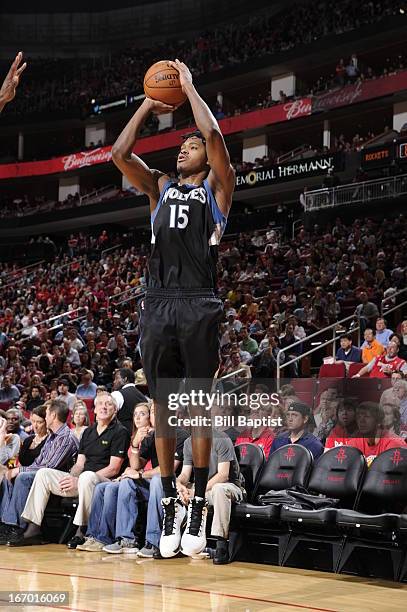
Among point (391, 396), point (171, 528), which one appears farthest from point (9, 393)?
point (171, 528)

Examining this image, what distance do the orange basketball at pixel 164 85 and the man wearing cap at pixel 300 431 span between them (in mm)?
3863

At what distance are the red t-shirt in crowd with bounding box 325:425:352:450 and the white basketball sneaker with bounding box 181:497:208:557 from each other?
10.3ft

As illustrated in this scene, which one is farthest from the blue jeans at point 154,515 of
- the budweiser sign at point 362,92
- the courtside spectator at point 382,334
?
the budweiser sign at point 362,92

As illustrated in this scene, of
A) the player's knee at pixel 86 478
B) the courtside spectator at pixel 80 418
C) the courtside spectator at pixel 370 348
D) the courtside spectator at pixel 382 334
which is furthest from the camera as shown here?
the courtside spectator at pixel 382 334

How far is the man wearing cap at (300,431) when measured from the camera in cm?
736

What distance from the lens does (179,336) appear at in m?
4.27

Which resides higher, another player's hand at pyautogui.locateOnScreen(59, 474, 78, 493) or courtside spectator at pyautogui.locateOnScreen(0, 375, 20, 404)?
courtside spectator at pyautogui.locateOnScreen(0, 375, 20, 404)

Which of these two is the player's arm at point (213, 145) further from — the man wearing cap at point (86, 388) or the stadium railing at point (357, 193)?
the stadium railing at point (357, 193)

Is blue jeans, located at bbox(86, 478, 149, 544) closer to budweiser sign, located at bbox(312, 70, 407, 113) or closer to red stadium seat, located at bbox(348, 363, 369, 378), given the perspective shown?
red stadium seat, located at bbox(348, 363, 369, 378)

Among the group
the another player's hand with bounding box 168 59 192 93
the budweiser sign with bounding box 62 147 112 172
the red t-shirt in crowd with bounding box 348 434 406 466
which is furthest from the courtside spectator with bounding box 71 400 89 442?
the budweiser sign with bounding box 62 147 112 172

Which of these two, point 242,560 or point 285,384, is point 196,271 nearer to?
point 242,560

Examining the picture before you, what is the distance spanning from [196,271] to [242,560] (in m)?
3.68

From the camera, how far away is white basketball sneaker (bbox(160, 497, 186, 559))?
431 centimetres

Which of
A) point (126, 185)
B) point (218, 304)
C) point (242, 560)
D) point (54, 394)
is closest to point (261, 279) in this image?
point (54, 394)
